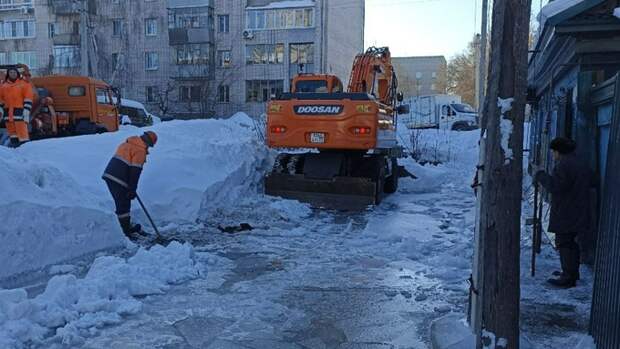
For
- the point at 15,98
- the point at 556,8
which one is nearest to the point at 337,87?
the point at 15,98

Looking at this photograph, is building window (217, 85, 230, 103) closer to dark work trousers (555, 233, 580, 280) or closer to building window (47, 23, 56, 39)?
building window (47, 23, 56, 39)

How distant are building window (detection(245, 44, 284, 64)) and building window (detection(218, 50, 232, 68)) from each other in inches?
63.4

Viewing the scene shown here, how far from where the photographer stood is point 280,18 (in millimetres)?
46062

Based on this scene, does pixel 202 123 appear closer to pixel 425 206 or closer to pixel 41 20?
pixel 425 206

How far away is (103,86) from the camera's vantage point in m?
19.2

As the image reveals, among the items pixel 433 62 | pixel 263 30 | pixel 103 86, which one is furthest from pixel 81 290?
pixel 433 62

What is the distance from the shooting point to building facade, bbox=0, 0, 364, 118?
4572cm

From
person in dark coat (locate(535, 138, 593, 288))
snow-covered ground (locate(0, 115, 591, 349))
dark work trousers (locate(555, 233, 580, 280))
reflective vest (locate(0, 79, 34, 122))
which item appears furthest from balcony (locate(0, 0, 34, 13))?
dark work trousers (locate(555, 233, 580, 280))

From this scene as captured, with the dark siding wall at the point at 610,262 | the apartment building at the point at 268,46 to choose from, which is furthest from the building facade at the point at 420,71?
the dark siding wall at the point at 610,262

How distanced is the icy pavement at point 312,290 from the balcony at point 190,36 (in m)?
39.4

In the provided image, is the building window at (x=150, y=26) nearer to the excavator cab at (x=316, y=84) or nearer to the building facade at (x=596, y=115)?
the excavator cab at (x=316, y=84)

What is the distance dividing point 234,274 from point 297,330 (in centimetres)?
194

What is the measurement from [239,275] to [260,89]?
41.2 m

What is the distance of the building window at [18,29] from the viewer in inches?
2168
